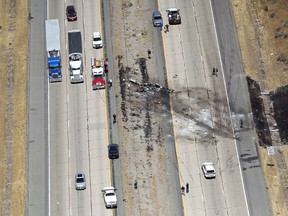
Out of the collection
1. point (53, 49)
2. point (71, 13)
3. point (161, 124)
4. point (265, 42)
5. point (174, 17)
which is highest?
point (71, 13)

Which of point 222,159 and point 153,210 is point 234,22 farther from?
point 153,210

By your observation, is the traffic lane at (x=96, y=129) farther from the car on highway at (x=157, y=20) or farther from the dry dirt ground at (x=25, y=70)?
the car on highway at (x=157, y=20)

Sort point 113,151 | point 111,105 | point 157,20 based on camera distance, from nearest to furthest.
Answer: point 113,151 < point 111,105 < point 157,20

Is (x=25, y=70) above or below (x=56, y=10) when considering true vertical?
below

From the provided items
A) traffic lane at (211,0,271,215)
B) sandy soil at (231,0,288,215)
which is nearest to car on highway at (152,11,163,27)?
traffic lane at (211,0,271,215)

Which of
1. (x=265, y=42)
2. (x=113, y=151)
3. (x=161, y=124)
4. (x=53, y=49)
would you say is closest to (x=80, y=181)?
(x=113, y=151)

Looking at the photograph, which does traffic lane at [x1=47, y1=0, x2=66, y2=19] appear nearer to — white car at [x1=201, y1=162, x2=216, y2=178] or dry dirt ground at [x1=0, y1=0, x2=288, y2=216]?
dry dirt ground at [x1=0, y1=0, x2=288, y2=216]

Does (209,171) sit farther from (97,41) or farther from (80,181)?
(97,41)

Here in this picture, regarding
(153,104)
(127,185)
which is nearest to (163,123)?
(153,104)
